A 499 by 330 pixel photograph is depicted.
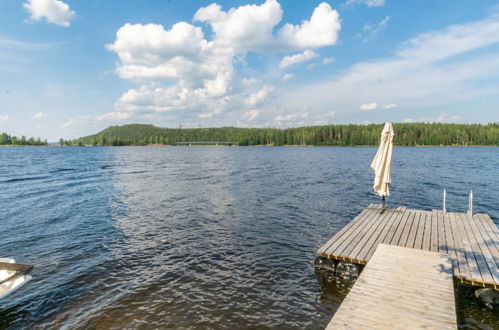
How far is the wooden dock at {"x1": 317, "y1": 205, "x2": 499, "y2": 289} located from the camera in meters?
9.59

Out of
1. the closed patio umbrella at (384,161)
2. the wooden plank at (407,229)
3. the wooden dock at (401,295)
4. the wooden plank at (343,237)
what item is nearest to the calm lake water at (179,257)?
the wooden plank at (343,237)

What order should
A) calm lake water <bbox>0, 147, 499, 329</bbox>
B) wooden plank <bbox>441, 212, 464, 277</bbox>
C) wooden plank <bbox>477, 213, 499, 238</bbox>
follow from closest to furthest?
calm lake water <bbox>0, 147, 499, 329</bbox>, wooden plank <bbox>441, 212, 464, 277</bbox>, wooden plank <bbox>477, 213, 499, 238</bbox>

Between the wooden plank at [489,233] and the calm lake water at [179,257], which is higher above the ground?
the wooden plank at [489,233]

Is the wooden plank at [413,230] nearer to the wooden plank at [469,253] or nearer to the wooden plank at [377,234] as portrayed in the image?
the wooden plank at [377,234]

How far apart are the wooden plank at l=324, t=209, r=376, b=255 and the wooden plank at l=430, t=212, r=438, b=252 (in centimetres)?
314

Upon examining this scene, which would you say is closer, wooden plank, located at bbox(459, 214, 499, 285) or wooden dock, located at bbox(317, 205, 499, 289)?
wooden plank, located at bbox(459, 214, 499, 285)

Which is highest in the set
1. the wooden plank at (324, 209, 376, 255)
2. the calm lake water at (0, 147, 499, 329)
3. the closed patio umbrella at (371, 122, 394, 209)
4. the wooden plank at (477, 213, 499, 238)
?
the closed patio umbrella at (371, 122, 394, 209)

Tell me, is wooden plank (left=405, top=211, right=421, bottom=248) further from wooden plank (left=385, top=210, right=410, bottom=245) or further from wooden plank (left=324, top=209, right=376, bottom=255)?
wooden plank (left=324, top=209, right=376, bottom=255)

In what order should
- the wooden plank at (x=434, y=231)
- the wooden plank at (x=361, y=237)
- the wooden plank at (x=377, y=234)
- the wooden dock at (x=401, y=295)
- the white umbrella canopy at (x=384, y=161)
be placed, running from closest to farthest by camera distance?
the wooden dock at (x=401, y=295) → the wooden plank at (x=377, y=234) → the wooden plank at (x=361, y=237) → the wooden plank at (x=434, y=231) → the white umbrella canopy at (x=384, y=161)

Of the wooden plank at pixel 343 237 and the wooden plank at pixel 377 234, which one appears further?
the wooden plank at pixel 343 237

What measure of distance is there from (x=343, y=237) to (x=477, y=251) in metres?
5.04

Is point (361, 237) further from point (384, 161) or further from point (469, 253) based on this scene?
point (384, 161)

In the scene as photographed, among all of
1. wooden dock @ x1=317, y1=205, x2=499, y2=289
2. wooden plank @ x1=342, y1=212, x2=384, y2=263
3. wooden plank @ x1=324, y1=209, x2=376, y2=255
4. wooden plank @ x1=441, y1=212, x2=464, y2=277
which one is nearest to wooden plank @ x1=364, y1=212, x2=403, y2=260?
wooden dock @ x1=317, y1=205, x2=499, y2=289

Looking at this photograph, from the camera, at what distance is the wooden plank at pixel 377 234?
10883 millimetres
